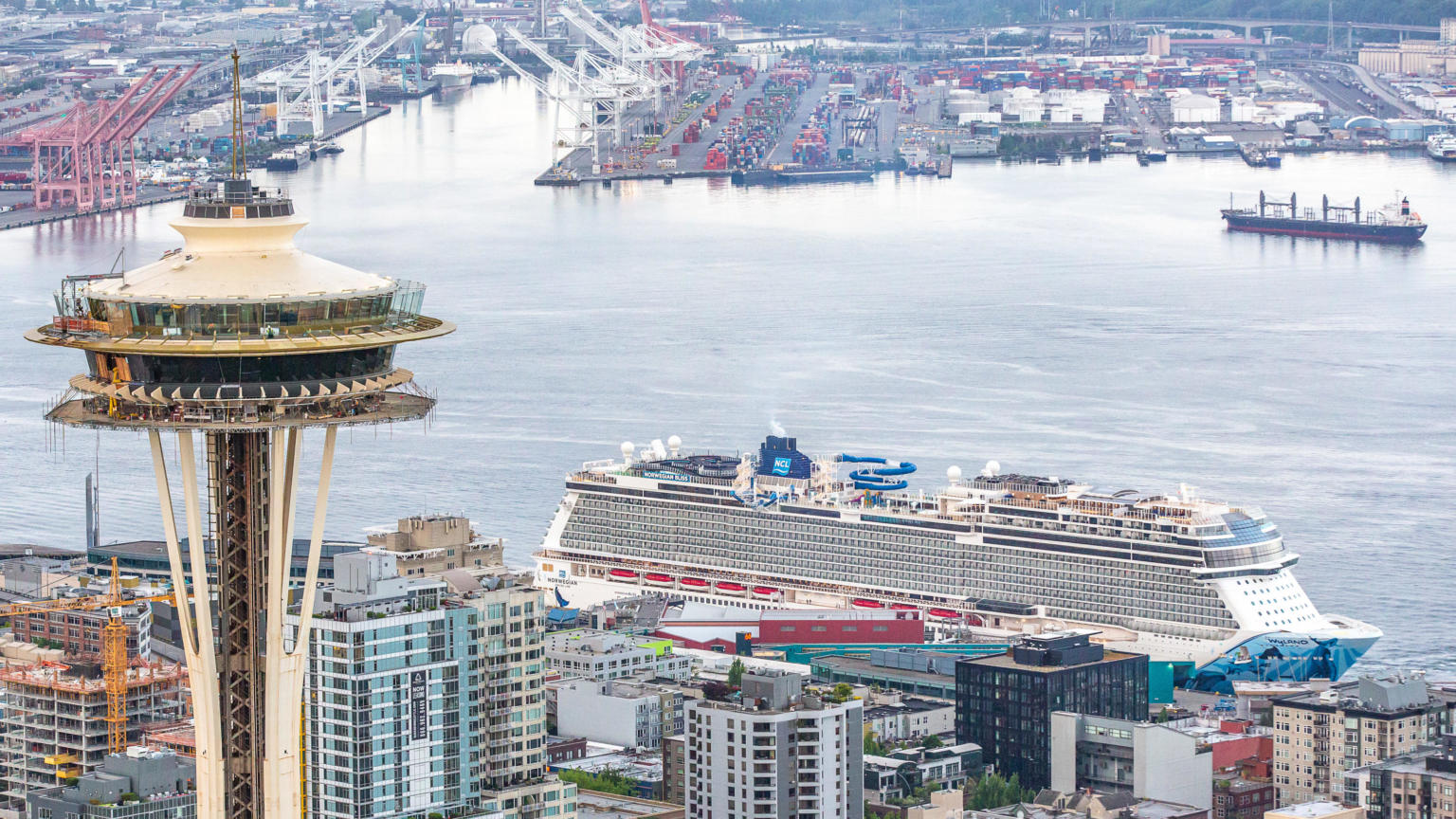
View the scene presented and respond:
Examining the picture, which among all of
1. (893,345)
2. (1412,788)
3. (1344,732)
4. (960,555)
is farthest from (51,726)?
(893,345)

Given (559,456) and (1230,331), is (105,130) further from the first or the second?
(559,456)

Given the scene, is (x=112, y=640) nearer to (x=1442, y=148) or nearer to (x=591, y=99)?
(x=591, y=99)

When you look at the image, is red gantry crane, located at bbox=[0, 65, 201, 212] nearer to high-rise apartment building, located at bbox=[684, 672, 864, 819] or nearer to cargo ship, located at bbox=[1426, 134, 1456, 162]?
cargo ship, located at bbox=[1426, 134, 1456, 162]

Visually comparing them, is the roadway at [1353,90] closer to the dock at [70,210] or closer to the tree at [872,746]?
the dock at [70,210]

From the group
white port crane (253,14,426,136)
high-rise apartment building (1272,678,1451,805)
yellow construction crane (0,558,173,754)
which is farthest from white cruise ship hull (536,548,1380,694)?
white port crane (253,14,426,136)

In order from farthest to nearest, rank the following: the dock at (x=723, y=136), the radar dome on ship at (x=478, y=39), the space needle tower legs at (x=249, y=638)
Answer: the radar dome on ship at (x=478, y=39)
the dock at (x=723, y=136)
the space needle tower legs at (x=249, y=638)

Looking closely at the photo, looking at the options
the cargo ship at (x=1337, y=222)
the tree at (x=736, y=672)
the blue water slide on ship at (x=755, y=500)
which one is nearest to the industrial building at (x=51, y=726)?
the tree at (x=736, y=672)

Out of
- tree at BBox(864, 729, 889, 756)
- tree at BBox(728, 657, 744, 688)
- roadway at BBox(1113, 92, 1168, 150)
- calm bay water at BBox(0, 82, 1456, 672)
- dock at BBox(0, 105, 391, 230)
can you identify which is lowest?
tree at BBox(864, 729, 889, 756)
